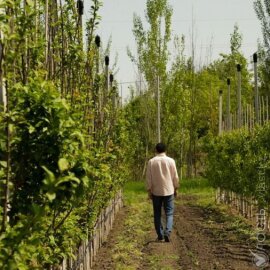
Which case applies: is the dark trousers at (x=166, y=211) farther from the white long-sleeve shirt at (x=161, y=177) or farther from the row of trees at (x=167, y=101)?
→ the row of trees at (x=167, y=101)

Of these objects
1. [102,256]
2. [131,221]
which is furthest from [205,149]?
[102,256]

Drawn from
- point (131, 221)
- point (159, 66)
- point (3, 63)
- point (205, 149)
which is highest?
point (159, 66)

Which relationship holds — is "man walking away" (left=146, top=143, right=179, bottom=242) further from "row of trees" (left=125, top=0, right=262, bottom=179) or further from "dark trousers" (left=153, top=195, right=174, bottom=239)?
"row of trees" (left=125, top=0, right=262, bottom=179)

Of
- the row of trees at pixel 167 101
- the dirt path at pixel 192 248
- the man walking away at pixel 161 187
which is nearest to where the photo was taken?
the dirt path at pixel 192 248

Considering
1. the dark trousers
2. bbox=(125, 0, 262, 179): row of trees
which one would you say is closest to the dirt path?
the dark trousers

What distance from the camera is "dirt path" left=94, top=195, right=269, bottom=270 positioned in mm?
7855

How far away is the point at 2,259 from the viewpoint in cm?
242

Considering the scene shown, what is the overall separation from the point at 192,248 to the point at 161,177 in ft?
4.21

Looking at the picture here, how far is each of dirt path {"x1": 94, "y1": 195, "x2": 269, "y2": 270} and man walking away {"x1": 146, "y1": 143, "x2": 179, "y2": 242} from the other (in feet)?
0.95

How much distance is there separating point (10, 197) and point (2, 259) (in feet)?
2.12

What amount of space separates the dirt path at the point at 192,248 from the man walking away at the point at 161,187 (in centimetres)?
29

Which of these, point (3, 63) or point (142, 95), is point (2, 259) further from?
point (142, 95)

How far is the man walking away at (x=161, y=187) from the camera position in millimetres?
9633

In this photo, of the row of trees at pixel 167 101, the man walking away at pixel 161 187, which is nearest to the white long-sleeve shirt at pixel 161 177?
the man walking away at pixel 161 187
